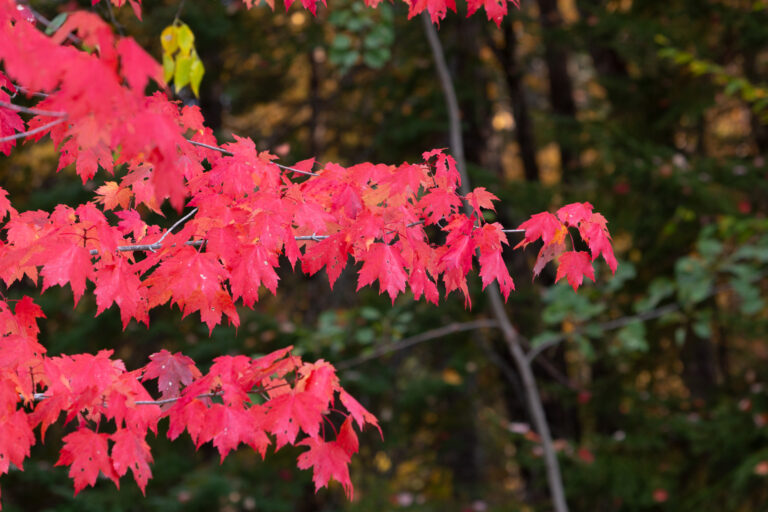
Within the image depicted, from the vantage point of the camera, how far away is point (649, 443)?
609 cm

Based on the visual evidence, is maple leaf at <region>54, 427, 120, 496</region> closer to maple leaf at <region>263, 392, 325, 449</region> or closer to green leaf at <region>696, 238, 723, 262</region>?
maple leaf at <region>263, 392, 325, 449</region>

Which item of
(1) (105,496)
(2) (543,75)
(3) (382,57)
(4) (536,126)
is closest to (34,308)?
(3) (382,57)

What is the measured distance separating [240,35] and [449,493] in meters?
6.24

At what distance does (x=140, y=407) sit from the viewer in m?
2.54

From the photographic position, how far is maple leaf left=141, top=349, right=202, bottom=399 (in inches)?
103

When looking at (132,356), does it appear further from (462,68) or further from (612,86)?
(612,86)

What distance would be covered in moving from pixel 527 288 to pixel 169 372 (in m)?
5.19

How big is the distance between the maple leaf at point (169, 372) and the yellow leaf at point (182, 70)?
1169 millimetres

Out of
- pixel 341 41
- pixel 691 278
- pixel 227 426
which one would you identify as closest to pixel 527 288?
pixel 691 278

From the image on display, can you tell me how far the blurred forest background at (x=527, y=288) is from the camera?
5773 mm

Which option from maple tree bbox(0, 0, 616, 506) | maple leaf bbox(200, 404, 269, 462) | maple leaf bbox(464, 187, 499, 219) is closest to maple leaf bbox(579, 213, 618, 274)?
maple tree bbox(0, 0, 616, 506)

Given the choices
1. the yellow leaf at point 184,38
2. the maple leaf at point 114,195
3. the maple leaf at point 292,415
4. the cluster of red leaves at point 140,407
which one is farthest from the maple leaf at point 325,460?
the yellow leaf at point 184,38

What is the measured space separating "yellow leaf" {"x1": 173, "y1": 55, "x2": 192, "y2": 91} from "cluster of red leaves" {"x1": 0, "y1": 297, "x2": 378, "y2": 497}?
1018 mm

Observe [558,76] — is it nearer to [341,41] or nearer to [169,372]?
[341,41]
